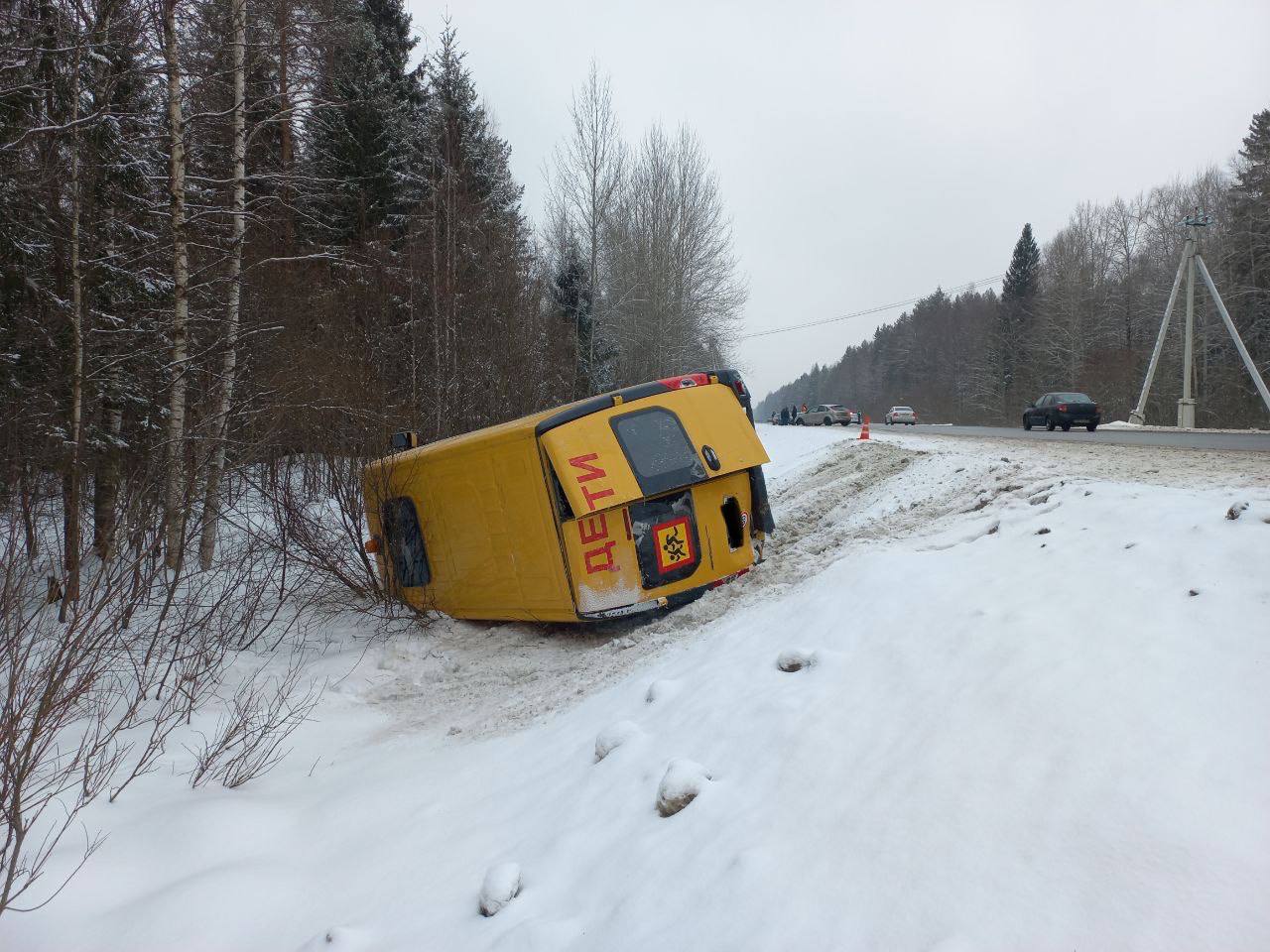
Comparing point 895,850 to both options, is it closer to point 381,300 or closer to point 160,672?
point 160,672

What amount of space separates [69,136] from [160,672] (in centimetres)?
685

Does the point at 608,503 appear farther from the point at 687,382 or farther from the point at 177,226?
the point at 177,226

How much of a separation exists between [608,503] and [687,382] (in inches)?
63.7

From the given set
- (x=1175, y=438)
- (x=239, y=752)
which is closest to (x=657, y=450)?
(x=239, y=752)

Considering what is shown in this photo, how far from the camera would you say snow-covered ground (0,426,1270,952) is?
7.73 ft

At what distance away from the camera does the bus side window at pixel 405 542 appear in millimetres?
8250

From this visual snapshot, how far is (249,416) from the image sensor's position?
10422 millimetres

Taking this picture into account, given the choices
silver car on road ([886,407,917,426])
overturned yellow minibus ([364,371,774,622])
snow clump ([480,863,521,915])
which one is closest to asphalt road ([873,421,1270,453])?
overturned yellow minibus ([364,371,774,622])

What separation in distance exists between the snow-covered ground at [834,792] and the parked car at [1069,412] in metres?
21.6

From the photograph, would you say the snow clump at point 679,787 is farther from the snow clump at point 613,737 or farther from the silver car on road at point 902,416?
the silver car on road at point 902,416

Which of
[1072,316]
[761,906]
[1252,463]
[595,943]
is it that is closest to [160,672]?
[595,943]

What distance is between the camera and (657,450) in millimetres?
6730

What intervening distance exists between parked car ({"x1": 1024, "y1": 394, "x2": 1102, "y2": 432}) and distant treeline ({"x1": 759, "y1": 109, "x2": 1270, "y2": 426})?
13.8 m

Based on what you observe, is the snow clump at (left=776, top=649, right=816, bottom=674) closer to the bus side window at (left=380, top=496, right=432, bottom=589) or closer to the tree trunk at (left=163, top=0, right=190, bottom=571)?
the bus side window at (left=380, top=496, right=432, bottom=589)
